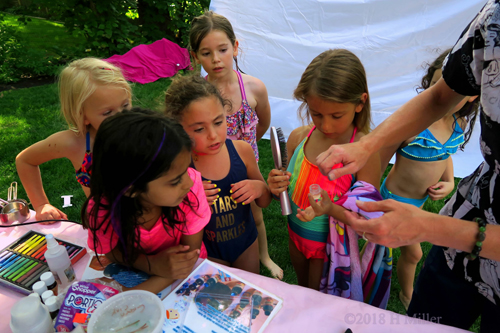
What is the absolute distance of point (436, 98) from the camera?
1.13m

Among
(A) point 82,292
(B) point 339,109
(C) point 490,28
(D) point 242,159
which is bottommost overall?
(A) point 82,292

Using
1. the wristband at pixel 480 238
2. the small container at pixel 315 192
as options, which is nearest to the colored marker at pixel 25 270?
the small container at pixel 315 192

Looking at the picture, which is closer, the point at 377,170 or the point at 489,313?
the point at 489,313

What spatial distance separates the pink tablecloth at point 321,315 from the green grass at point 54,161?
Answer: 104 cm

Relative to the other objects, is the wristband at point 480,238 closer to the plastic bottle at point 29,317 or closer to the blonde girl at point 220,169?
the blonde girl at point 220,169

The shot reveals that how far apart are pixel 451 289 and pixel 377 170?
1.83 ft

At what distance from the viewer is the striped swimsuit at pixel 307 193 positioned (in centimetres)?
142

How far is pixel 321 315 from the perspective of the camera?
0.96 metres

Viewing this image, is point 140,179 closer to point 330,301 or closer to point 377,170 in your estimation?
point 330,301

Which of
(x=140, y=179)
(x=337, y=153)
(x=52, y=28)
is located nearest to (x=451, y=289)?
(x=337, y=153)

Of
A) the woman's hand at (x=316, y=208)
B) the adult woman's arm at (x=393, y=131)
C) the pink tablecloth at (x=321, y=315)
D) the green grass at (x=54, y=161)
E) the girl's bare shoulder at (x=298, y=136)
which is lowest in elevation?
the green grass at (x=54, y=161)

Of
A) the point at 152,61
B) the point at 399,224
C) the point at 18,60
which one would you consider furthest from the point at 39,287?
the point at 18,60

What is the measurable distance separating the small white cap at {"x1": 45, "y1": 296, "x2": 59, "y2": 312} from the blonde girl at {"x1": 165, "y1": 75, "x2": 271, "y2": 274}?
72cm

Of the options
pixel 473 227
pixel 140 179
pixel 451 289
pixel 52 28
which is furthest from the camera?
pixel 52 28
